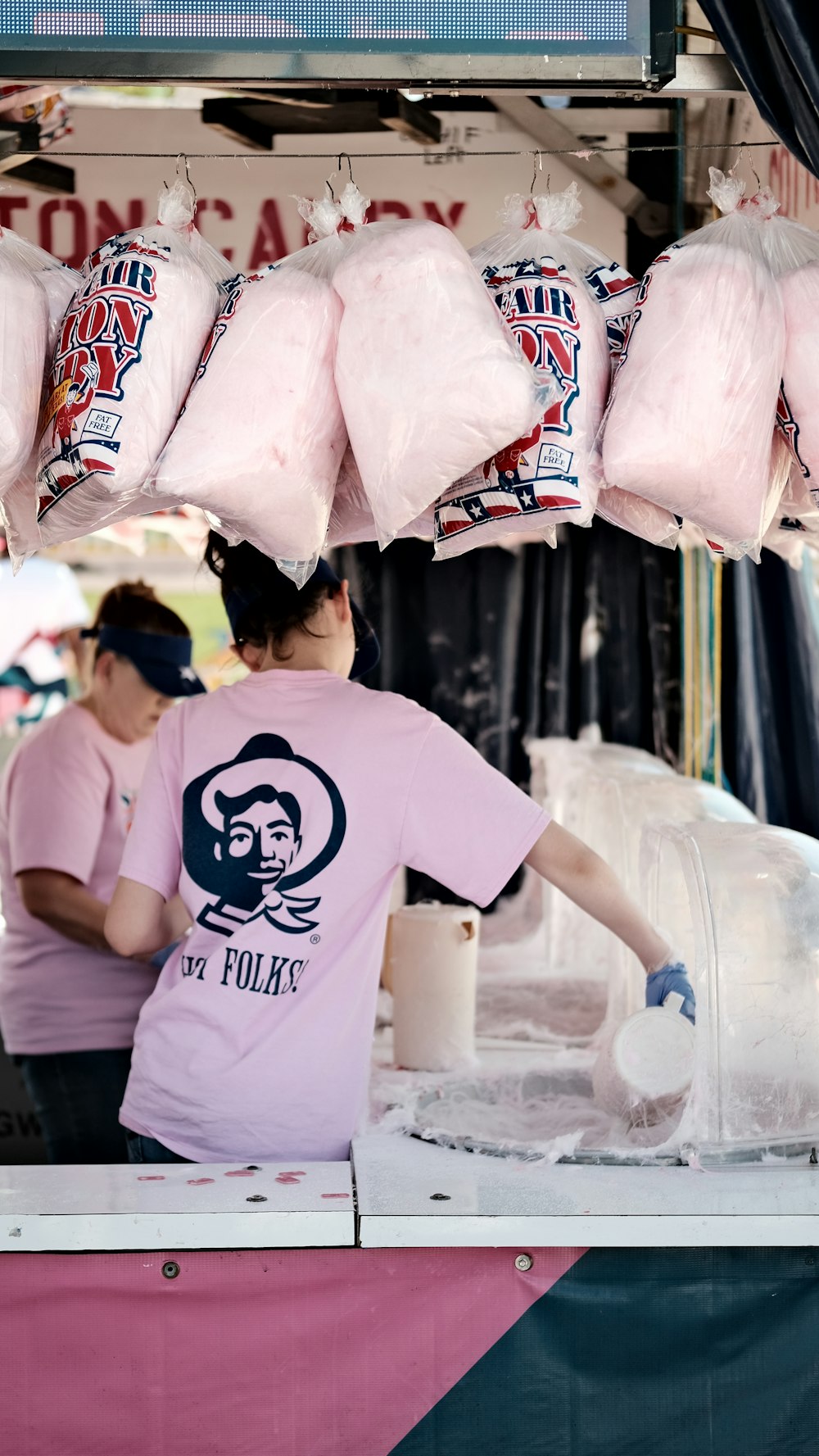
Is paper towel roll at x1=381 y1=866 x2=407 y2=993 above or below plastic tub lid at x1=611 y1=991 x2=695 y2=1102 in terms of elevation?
below

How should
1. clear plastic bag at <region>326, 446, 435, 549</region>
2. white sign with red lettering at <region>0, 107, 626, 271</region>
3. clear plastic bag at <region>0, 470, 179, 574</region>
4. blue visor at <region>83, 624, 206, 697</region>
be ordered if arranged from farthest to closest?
white sign with red lettering at <region>0, 107, 626, 271</region> → blue visor at <region>83, 624, 206, 697</region> → clear plastic bag at <region>326, 446, 435, 549</region> → clear plastic bag at <region>0, 470, 179, 574</region>

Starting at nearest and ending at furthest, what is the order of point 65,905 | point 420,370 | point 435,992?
point 420,370, point 435,992, point 65,905

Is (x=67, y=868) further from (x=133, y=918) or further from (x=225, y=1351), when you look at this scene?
(x=225, y=1351)

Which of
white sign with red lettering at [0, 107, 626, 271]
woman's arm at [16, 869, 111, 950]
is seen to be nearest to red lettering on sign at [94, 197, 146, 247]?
white sign with red lettering at [0, 107, 626, 271]

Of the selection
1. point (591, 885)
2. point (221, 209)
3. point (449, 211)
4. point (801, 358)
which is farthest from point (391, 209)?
point (591, 885)

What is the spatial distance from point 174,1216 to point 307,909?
0.40 m

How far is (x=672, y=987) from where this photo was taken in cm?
165

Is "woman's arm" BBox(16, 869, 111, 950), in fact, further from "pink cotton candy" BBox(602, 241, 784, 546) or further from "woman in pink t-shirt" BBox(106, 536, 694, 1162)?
"pink cotton candy" BBox(602, 241, 784, 546)

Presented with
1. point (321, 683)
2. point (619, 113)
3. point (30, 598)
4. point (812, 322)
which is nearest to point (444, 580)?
point (619, 113)

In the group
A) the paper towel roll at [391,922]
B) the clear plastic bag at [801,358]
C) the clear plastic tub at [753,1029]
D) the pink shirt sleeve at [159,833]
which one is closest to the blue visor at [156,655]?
the paper towel roll at [391,922]

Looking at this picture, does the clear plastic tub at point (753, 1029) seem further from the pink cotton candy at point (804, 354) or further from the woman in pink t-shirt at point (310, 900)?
the pink cotton candy at point (804, 354)

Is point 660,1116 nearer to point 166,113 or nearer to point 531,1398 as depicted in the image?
point 531,1398

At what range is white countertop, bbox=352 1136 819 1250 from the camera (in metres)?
1.34

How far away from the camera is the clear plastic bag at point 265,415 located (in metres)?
1.37
